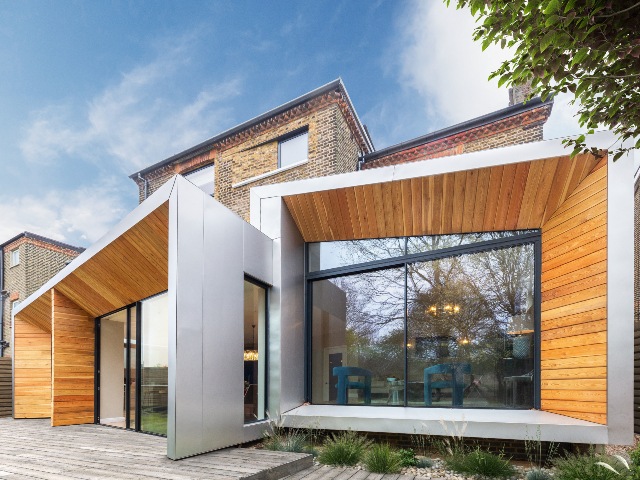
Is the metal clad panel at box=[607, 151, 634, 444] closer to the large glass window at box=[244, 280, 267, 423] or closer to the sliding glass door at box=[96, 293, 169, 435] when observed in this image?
the large glass window at box=[244, 280, 267, 423]

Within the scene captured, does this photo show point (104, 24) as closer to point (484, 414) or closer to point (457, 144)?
point (457, 144)

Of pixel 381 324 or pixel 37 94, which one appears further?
pixel 37 94

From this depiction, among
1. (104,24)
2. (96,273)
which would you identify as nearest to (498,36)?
(96,273)

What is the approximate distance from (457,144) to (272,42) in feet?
54.7

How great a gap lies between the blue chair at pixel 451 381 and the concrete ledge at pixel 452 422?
224 millimetres

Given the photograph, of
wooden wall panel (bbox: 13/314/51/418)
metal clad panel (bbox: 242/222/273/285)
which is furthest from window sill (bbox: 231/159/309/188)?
wooden wall panel (bbox: 13/314/51/418)

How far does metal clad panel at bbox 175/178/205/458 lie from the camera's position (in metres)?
5.01

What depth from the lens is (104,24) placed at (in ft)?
76.5

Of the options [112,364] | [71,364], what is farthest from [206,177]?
[71,364]

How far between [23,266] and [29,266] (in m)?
0.23

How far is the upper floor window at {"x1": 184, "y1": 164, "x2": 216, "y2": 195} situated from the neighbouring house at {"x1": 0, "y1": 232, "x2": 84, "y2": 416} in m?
8.43

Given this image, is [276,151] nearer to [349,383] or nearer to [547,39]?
[349,383]

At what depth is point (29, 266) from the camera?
57.0ft

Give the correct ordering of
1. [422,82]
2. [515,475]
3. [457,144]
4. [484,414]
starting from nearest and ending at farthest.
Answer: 1. [515,475]
2. [484,414]
3. [457,144]
4. [422,82]
